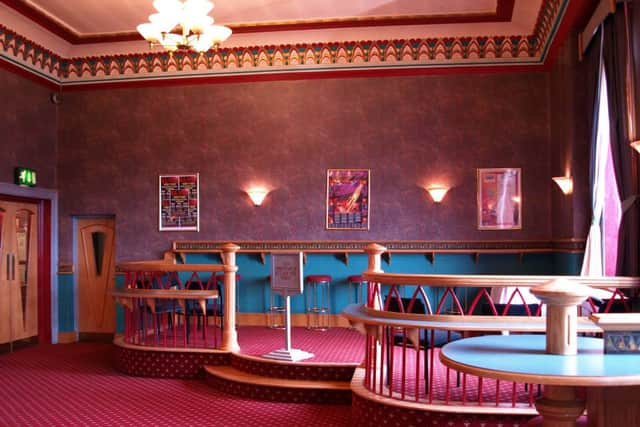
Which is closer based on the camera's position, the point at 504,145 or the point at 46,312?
the point at 504,145

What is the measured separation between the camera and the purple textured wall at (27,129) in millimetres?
8906

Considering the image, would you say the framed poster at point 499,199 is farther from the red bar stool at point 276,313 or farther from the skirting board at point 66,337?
the skirting board at point 66,337

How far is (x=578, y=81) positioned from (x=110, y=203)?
24.0 feet

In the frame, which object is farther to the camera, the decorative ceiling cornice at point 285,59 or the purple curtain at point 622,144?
the decorative ceiling cornice at point 285,59

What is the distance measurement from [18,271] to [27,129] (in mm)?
2203

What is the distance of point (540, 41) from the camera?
28.9ft

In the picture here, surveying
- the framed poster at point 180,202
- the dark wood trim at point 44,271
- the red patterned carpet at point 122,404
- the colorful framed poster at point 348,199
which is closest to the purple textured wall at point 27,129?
the dark wood trim at point 44,271

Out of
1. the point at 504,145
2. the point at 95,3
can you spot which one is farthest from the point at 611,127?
the point at 95,3

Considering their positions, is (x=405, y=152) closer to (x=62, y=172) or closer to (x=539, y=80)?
(x=539, y=80)

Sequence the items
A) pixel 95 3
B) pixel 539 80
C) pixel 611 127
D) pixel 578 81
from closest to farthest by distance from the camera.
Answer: pixel 611 127
pixel 578 81
pixel 95 3
pixel 539 80

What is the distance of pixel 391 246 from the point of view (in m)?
9.22

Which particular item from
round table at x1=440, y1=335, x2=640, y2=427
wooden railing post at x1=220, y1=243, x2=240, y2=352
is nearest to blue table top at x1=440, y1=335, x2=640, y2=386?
round table at x1=440, y1=335, x2=640, y2=427

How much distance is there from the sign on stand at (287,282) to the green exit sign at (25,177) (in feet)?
15.4

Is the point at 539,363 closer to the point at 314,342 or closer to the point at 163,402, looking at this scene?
the point at 163,402
